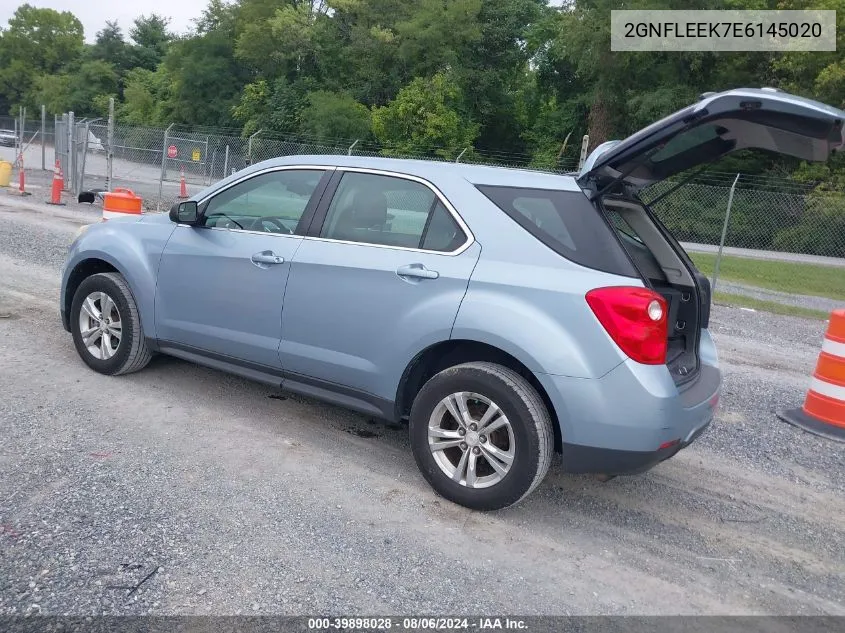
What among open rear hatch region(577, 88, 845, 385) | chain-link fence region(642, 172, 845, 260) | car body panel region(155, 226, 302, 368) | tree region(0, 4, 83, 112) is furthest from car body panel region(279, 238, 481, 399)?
tree region(0, 4, 83, 112)

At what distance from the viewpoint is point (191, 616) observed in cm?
281

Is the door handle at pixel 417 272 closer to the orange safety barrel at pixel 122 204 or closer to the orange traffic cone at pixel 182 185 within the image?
the orange safety barrel at pixel 122 204

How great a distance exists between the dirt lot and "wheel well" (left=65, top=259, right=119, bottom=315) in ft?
1.76

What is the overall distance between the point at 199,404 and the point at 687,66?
104ft

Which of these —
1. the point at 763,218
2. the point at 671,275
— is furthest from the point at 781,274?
the point at 671,275

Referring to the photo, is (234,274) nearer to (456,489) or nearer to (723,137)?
(456,489)

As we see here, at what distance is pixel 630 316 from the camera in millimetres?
3461

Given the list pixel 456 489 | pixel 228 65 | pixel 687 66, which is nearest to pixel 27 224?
pixel 456 489

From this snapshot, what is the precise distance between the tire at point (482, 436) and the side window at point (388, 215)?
2.51 ft

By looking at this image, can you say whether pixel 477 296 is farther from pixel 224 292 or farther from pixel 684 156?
pixel 224 292

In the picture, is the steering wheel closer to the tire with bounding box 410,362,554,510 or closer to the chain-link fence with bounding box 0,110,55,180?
the tire with bounding box 410,362,554,510

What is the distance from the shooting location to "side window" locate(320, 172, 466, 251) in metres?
4.04

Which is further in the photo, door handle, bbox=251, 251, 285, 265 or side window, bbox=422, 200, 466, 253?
door handle, bbox=251, 251, 285, 265

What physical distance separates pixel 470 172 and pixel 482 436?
1486 mm
